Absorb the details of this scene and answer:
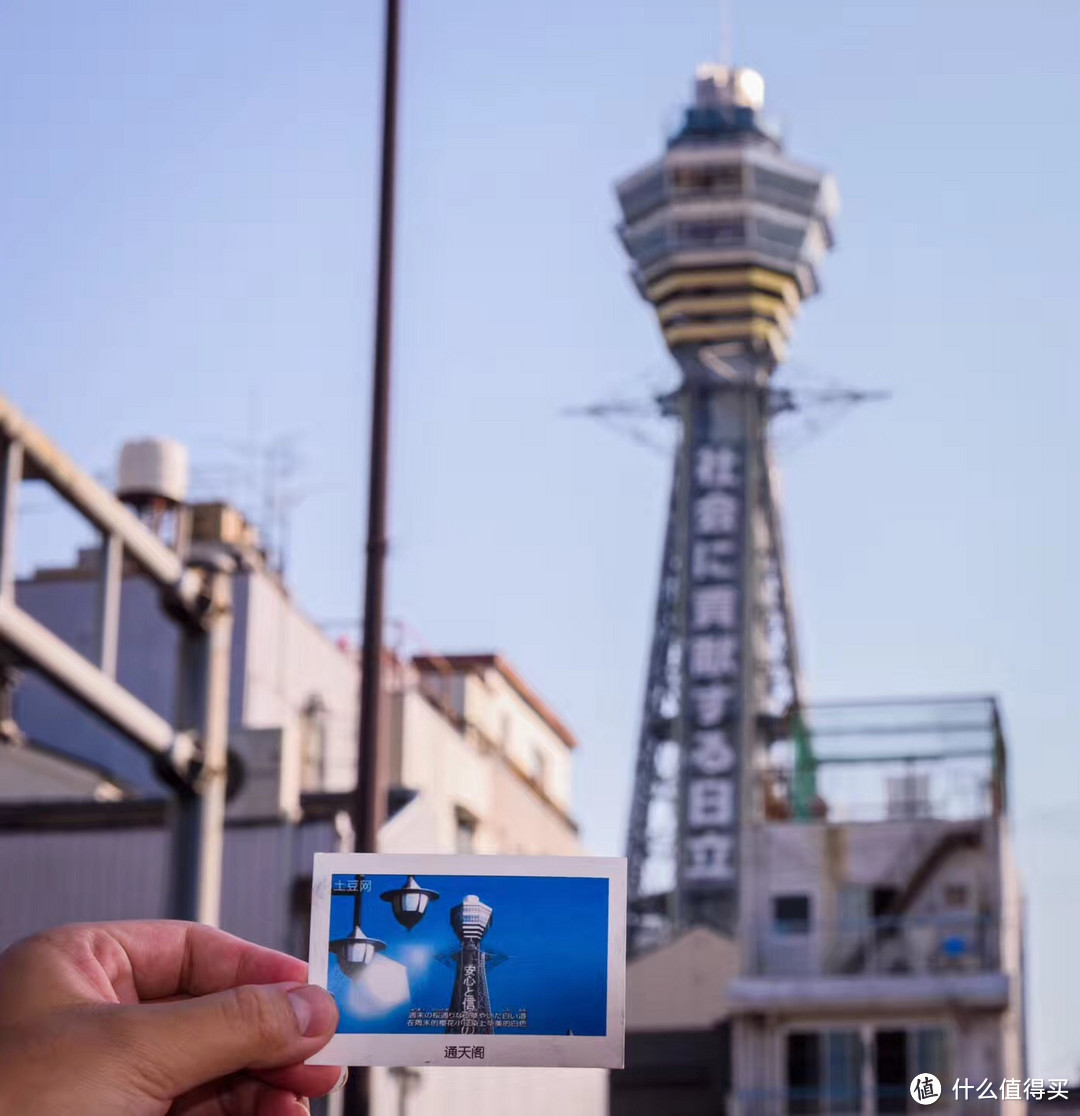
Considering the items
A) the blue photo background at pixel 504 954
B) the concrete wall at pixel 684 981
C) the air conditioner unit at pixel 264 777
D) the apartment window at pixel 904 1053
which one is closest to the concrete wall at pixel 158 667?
the air conditioner unit at pixel 264 777

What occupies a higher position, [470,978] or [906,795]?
[906,795]

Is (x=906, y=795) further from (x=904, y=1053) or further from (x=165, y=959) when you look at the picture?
(x=165, y=959)

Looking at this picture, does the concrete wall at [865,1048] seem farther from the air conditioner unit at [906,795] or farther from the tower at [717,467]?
the tower at [717,467]

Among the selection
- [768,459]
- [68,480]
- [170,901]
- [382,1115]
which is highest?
[768,459]

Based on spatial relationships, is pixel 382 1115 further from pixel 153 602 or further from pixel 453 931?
pixel 453 931

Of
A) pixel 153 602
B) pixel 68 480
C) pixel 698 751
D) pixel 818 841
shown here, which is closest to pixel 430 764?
pixel 153 602

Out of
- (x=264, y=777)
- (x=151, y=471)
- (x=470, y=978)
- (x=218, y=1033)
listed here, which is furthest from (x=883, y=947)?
(x=218, y=1033)

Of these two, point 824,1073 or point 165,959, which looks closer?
point 165,959
